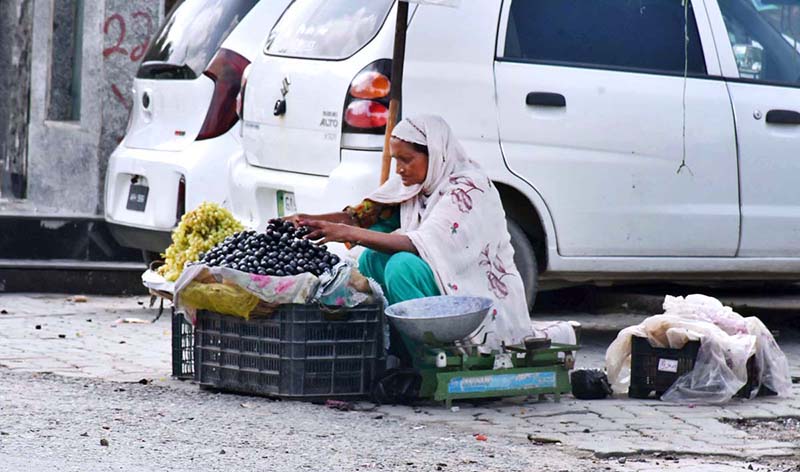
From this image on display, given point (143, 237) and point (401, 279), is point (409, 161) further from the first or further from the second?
point (143, 237)

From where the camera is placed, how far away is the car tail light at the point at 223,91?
29.0 feet

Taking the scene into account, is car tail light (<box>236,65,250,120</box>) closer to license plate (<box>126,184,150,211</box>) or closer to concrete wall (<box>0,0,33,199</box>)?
license plate (<box>126,184,150,211</box>)

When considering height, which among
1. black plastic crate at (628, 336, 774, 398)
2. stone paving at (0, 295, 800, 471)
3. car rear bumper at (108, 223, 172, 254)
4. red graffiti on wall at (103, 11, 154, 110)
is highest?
red graffiti on wall at (103, 11, 154, 110)

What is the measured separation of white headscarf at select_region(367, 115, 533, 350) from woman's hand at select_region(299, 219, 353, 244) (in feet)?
1.04

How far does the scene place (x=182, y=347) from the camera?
22.1ft

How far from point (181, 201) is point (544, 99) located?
2.37 metres

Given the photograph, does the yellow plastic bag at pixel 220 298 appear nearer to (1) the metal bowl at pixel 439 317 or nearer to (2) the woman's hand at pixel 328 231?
(2) the woman's hand at pixel 328 231

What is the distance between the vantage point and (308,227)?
247 inches

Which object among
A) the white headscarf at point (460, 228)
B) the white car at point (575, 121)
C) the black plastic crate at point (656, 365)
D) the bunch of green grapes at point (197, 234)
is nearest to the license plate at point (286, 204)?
the white car at point (575, 121)

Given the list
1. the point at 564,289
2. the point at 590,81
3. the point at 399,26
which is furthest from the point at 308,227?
the point at 564,289

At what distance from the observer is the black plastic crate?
659 cm

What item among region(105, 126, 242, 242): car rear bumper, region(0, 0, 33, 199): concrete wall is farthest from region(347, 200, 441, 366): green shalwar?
region(0, 0, 33, 199): concrete wall

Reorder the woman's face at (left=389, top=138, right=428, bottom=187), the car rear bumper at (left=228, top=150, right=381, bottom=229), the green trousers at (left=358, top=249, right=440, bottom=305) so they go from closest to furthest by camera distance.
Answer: the green trousers at (left=358, top=249, right=440, bottom=305) → the woman's face at (left=389, top=138, right=428, bottom=187) → the car rear bumper at (left=228, top=150, right=381, bottom=229)

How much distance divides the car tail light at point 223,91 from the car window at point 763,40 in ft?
8.82
